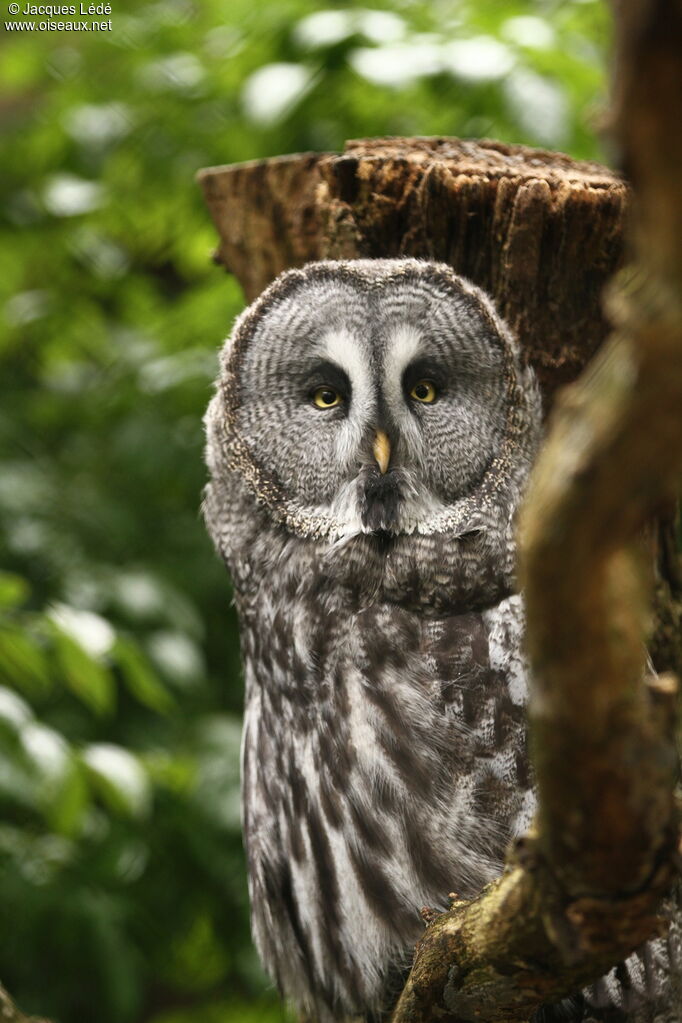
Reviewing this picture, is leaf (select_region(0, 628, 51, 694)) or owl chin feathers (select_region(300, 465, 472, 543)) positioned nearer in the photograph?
owl chin feathers (select_region(300, 465, 472, 543))

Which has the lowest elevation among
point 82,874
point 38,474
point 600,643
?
point 82,874

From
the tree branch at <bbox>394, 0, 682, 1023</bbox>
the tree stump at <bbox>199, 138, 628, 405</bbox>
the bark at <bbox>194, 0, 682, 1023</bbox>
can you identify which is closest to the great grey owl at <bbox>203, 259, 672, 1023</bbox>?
the tree stump at <bbox>199, 138, 628, 405</bbox>

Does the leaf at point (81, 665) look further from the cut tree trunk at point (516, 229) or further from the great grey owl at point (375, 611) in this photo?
the cut tree trunk at point (516, 229)

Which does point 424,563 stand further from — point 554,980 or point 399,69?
point 399,69

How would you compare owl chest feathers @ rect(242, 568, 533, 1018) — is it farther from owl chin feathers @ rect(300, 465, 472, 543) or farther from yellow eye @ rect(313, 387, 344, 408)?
yellow eye @ rect(313, 387, 344, 408)

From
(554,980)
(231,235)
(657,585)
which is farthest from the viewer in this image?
(231,235)

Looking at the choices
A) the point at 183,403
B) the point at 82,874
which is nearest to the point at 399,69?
the point at 183,403

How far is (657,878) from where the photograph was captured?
3.46ft

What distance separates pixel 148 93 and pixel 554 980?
2.50m

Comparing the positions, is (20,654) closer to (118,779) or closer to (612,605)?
(118,779)

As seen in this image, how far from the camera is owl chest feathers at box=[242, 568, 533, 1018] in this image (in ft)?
6.11

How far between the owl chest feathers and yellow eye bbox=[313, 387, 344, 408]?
1.17ft

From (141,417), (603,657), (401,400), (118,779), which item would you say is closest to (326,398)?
(401,400)

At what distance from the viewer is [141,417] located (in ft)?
10.2
